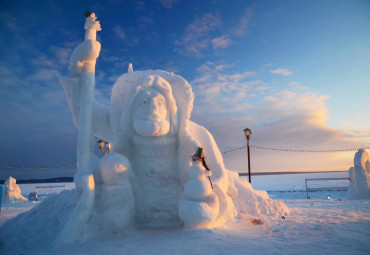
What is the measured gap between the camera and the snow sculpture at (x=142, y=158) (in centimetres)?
338

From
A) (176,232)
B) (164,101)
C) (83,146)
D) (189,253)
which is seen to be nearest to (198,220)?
(176,232)

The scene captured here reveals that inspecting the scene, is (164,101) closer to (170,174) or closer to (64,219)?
(170,174)

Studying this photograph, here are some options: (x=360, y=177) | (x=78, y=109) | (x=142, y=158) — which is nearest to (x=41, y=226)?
(x=142, y=158)

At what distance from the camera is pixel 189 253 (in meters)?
2.55

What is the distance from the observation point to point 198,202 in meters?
3.36

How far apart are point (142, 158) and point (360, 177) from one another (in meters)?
12.0

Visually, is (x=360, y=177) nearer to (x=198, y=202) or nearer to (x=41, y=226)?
(x=198, y=202)

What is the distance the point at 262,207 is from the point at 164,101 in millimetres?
3095

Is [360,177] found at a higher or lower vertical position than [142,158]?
lower

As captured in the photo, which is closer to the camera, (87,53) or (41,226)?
(41,226)

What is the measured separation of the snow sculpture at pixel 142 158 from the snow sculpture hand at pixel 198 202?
13 mm

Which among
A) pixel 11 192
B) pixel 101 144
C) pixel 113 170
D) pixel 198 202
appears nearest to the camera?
pixel 198 202

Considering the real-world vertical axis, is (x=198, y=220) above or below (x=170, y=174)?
below

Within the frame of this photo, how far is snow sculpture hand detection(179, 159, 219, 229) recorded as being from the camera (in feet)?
10.8
